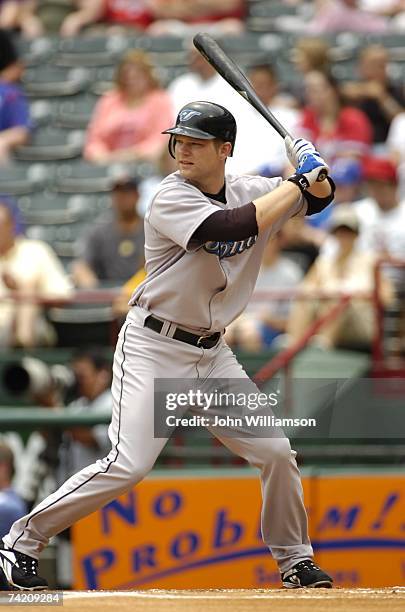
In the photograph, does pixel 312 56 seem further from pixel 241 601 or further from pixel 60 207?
pixel 241 601

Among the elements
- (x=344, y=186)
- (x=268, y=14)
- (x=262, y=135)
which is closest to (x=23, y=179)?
(x=262, y=135)

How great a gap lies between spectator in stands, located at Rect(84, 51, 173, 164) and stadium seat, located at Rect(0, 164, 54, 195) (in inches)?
17.3

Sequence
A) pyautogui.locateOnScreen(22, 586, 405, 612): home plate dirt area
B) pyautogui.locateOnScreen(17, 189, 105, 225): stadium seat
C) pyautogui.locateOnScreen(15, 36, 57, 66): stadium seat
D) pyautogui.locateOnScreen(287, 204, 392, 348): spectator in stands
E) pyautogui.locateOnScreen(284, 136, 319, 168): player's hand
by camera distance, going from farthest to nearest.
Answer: pyautogui.locateOnScreen(15, 36, 57, 66): stadium seat → pyautogui.locateOnScreen(17, 189, 105, 225): stadium seat → pyautogui.locateOnScreen(287, 204, 392, 348): spectator in stands → pyautogui.locateOnScreen(284, 136, 319, 168): player's hand → pyautogui.locateOnScreen(22, 586, 405, 612): home plate dirt area

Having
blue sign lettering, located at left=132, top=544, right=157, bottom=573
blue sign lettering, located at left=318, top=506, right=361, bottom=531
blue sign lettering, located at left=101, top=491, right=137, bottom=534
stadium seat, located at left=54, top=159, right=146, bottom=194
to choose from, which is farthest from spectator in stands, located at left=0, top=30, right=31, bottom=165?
blue sign lettering, located at left=318, top=506, right=361, bottom=531

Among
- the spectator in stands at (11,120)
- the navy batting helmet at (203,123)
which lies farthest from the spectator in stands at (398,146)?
the navy batting helmet at (203,123)

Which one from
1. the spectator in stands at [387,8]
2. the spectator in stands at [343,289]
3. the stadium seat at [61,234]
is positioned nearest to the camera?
the spectator in stands at [343,289]

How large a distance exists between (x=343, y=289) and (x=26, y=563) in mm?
3460

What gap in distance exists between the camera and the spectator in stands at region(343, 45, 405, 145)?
966 centimetres

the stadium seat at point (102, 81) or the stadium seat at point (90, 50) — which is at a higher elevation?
the stadium seat at point (90, 50)

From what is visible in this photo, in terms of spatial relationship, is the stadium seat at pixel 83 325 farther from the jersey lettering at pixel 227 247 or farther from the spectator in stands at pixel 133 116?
the jersey lettering at pixel 227 247

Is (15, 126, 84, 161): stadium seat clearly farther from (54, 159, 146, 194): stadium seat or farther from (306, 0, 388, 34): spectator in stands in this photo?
(306, 0, 388, 34): spectator in stands

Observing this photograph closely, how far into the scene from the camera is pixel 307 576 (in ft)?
16.1

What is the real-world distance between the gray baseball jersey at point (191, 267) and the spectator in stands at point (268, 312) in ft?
9.09

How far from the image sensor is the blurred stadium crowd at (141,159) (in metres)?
7.74
